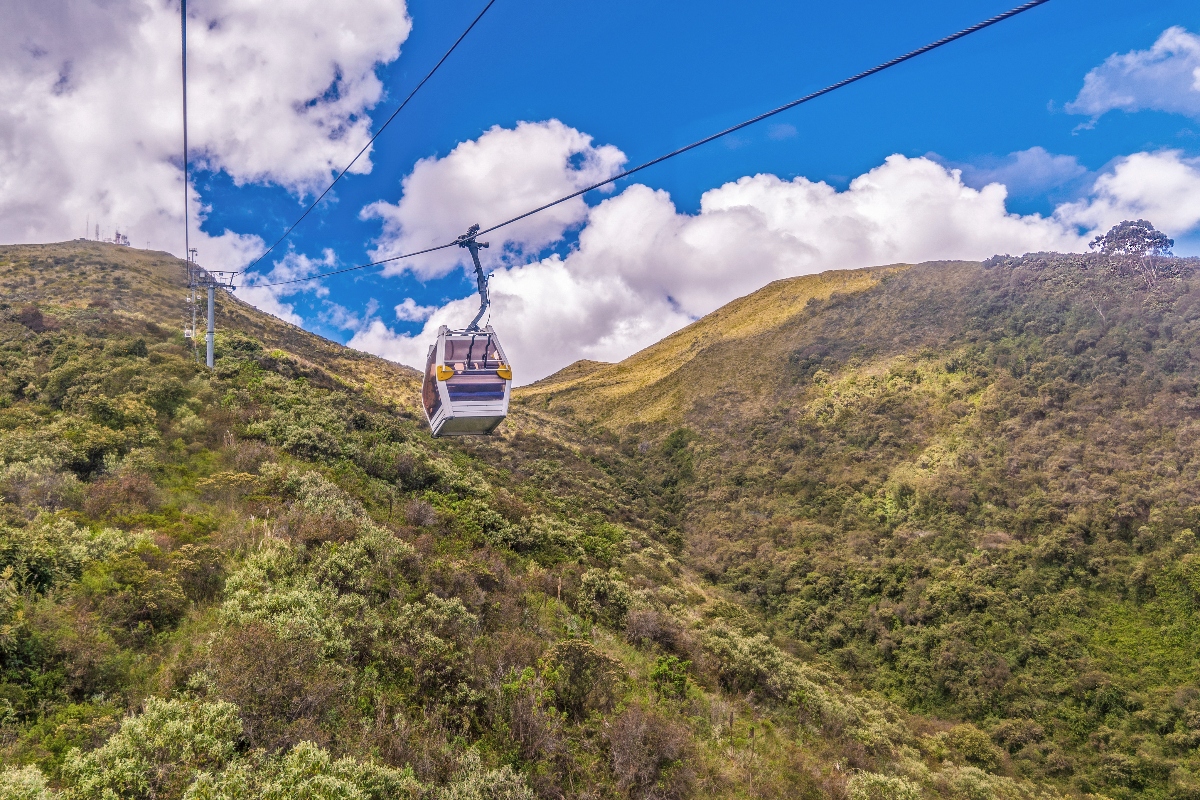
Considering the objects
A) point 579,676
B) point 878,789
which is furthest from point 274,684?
point 878,789

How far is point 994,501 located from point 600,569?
3152 cm

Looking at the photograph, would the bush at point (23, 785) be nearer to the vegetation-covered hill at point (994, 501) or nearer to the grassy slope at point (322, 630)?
the grassy slope at point (322, 630)

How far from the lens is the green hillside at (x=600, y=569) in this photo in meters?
8.05

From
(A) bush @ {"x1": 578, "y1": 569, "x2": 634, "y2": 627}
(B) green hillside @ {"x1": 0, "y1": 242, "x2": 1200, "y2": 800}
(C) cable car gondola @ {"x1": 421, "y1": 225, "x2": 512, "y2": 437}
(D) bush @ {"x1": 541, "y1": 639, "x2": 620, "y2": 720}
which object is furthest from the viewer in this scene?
(A) bush @ {"x1": 578, "y1": 569, "x2": 634, "y2": 627}

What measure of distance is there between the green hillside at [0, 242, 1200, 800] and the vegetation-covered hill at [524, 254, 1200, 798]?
0.68 ft

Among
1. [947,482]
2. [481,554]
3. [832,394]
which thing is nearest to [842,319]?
[832,394]

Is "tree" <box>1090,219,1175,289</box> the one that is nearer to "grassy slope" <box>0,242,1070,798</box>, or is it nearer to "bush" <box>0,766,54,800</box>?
"grassy slope" <box>0,242,1070,798</box>

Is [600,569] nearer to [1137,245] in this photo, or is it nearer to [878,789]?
[878,789]

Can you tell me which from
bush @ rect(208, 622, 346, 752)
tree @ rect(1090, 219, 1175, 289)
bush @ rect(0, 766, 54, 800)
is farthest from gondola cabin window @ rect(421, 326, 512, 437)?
tree @ rect(1090, 219, 1175, 289)

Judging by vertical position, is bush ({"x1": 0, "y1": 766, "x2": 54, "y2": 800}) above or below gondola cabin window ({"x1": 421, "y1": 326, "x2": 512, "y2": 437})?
below

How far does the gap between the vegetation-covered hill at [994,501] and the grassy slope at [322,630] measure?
19.5 ft

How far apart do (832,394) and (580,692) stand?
5461 cm

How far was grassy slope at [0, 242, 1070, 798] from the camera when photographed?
7363 millimetres

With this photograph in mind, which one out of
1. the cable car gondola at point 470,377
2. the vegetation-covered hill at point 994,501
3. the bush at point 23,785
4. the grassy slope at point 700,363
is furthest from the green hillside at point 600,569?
the grassy slope at point 700,363
